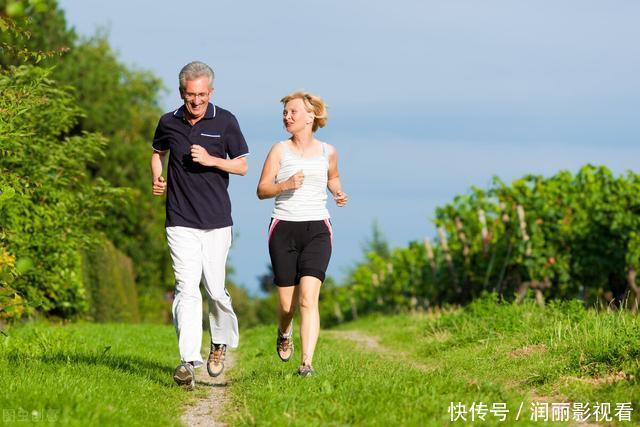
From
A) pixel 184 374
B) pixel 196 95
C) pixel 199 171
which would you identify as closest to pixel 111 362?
pixel 184 374

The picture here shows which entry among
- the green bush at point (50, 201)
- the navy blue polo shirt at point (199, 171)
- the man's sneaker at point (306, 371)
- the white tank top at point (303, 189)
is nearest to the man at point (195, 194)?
the navy blue polo shirt at point (199, 171)

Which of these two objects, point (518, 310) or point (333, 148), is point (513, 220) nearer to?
point (518, 310)

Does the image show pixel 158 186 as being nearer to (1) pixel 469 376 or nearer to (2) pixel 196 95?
(2) pixel 196 95

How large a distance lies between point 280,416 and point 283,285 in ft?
7.36

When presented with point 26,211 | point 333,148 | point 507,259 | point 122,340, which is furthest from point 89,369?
point 507,259

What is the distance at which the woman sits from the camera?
7867mm

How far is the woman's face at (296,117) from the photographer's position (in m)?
8.00

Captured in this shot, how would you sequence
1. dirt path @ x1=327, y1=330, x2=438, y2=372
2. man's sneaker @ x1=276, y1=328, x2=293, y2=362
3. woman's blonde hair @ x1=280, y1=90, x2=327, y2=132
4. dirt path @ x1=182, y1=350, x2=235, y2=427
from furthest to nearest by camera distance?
dirt path @ x1=327, y1=330, x2=438, y2=372
man's sneaker @ x1=276, y1=328, x2=293, y2=362
woman's blonde hair @ x1=280, y1=90, x2=327, y2=132
dirt path @ x1=182, y1=350, x2=235, y2=427

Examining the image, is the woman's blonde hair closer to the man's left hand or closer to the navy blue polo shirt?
the navy blue polo shirt

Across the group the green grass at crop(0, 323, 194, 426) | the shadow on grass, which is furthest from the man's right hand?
the shadow on grass

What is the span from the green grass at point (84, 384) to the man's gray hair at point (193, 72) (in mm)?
2708

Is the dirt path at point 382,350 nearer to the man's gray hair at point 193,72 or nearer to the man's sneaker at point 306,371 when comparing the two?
the man's sneaker at point 306,371

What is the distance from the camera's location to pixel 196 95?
7.85m

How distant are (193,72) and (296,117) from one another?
1005mm
